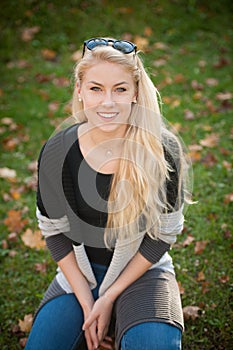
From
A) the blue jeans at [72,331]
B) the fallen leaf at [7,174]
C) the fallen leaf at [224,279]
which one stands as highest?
the blue jeans at [72,331]

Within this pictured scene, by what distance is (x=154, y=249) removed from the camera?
2.01 metres

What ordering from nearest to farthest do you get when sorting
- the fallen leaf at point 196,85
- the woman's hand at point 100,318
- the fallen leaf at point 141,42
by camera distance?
1. the woman's hand at point 100,318
2. the fallen leaf at point 196,85
3. the fallen leaf at point 141,42

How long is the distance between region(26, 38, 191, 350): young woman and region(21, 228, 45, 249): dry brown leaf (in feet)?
3.02

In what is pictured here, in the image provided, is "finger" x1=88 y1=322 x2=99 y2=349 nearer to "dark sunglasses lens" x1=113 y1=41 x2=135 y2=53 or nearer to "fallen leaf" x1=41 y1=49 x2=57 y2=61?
"dark sunglasses lens" x1=113 y1=41 x2=135 y2=53

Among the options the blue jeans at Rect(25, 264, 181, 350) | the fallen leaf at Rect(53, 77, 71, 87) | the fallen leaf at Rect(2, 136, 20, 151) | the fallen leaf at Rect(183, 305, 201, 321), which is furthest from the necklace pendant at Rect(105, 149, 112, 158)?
the fallen leaf at Rect(53, 77, 71, 87)

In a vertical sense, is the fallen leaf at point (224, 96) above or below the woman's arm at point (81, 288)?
below

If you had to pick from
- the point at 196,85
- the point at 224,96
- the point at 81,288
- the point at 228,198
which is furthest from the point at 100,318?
the point at 196,85

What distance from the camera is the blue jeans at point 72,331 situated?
5.76 ft

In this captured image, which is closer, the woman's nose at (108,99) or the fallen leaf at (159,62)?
the woman's nose at (108,99)

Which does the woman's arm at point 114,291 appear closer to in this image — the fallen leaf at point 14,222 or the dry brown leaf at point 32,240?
the dry brown leaf at point 32,240

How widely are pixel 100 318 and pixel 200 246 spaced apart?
108cm

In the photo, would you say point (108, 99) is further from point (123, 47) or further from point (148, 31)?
point (148, 31)

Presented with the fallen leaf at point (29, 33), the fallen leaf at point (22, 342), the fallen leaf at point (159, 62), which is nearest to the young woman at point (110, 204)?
the fallen leaf at point (22, 342)

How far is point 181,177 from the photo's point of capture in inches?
79.6
